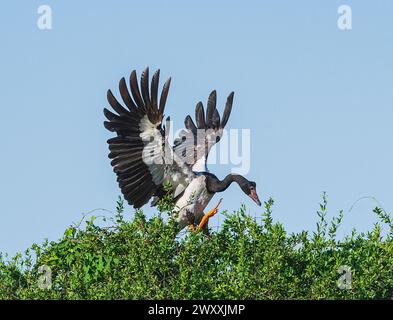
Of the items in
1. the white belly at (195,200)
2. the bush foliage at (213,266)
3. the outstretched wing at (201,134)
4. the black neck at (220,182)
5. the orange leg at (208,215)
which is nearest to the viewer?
the bush foliage at (213,266)

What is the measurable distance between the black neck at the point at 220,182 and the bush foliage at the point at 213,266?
274cm

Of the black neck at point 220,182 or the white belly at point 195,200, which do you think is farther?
the black neck at point 220,182

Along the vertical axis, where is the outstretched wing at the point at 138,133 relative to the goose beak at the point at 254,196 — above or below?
above

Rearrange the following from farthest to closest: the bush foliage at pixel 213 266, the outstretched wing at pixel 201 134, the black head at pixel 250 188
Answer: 1. the outstretched wing at pixel 201 134
2. the black head at pixel 250 188
3. the bush foliage at pixel 213 266

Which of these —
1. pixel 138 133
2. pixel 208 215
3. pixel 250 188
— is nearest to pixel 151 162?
pixel 138 133

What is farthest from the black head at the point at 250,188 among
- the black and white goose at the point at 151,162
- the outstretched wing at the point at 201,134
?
the outstretched wing at the point at 201,134

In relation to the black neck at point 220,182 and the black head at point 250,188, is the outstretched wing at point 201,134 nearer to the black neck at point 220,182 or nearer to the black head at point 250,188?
the black neck at point 220,182

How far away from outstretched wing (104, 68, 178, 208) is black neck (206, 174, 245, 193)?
687 mm

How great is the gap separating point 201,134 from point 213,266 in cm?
471

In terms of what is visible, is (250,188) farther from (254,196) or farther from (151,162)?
(151,162)

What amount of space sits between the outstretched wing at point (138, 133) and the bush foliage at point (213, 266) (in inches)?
83.2

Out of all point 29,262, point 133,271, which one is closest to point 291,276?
point 133,271

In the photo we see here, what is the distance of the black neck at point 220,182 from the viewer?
15.7m
